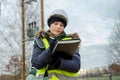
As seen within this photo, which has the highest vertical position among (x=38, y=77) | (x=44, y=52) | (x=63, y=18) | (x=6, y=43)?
(x=63, y=18)

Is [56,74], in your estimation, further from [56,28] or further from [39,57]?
[56,28]

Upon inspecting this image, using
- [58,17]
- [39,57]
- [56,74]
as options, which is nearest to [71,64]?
[56,74]

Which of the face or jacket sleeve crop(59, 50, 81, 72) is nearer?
jacket sleeve crop(59, 50, 81, 72)

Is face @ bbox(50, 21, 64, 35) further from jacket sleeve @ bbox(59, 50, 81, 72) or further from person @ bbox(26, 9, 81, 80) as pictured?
jacket sleeve @ bbox(59, 50, 81, 72)

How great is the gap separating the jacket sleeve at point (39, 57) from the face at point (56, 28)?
0.18 metres

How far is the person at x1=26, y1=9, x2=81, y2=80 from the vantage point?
2855 mm

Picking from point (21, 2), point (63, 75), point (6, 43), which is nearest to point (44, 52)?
point (63, 75)

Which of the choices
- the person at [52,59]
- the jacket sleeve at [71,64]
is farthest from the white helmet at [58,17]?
the jacket sleeve at [71,64]

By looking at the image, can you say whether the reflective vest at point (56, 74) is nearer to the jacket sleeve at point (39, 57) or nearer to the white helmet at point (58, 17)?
the jacket sleeve at point (39, 57)

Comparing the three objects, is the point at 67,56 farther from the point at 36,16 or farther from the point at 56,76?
the point at 36,16

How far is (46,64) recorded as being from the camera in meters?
2.89

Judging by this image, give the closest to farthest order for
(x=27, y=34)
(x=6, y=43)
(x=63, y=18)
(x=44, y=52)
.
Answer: (x=44, y=52), (x=63, y=18), (x=27, y=34), (x=6, y=43)

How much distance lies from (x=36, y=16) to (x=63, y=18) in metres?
17.9

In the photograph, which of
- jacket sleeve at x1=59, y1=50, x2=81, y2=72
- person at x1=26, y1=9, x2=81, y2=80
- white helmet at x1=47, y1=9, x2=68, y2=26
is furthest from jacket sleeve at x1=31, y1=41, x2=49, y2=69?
Answer: white helmet at x1=47, y1=9, x2=68, y2=26
